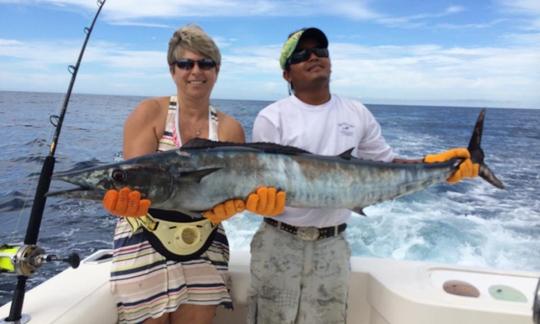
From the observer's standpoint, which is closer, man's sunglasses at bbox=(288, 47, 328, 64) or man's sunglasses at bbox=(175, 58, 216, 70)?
man's sunglasses at bbox=(175, 58, 216, 70)

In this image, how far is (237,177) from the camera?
204cm

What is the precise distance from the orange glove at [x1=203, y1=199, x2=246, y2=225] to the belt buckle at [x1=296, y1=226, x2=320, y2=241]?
1.60 feet

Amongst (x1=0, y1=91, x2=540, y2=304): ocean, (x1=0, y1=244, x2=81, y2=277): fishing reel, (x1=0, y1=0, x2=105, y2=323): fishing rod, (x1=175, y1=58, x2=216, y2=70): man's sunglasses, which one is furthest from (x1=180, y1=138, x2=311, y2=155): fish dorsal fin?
(x1=0, y1=91, x2=540, y2=304): ocean

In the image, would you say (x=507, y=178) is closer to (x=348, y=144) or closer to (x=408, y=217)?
(x=408, y=217)

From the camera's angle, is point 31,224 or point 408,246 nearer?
point 31,224

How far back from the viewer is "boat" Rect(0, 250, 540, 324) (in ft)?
7.69

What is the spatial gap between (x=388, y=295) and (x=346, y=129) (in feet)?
3.26

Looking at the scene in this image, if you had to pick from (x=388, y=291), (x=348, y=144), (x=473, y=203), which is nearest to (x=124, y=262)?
(x=348, y=144)

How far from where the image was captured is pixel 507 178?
12.0 meters

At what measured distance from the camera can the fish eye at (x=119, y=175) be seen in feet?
6.12

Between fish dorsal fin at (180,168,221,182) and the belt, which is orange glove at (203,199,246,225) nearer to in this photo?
Answer: fish dorsal fin at (180,168,221,182)

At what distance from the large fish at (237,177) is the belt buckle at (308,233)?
0.87 feet

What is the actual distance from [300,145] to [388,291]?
3.29 ft

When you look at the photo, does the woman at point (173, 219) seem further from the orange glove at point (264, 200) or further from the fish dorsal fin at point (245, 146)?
the fish dorsal fin at point (245, 146)
